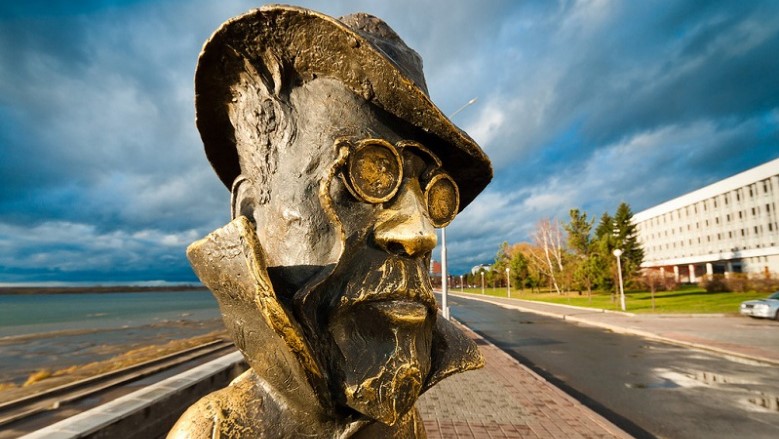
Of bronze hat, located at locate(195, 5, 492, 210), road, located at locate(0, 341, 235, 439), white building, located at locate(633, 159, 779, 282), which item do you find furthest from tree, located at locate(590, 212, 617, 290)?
bronze hat, located at locate(195, 5, 492, 210)

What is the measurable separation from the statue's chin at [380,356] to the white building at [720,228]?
43917 mm

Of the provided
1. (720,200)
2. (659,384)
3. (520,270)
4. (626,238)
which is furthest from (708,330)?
(720,200)

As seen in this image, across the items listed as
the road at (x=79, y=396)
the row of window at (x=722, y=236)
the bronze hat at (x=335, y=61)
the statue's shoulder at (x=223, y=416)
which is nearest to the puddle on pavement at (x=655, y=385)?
the bronze hat at (x=335, y=61)

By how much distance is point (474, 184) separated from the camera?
147 cm

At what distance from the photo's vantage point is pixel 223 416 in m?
1.15

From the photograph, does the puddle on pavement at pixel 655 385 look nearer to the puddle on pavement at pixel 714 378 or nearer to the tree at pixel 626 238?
the puddle on pavement at pixel 714 378

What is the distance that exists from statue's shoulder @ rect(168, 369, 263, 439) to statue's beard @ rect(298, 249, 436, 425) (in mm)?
325

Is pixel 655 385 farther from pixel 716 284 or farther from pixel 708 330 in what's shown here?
pixel 716 284

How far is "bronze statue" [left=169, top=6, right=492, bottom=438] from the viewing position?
100 cm

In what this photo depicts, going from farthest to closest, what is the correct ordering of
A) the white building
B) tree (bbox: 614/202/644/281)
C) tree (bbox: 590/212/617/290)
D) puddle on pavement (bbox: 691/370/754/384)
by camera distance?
the white building < tree (bbox: 614/202/644/281) < tree (bbox: 590/212/617/290) < puddle on pavement (bbox: 691/370/754/384)

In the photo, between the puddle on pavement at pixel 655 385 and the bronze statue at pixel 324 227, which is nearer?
the bronze statue at pixel 324 227

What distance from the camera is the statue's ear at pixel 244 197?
1237 mm

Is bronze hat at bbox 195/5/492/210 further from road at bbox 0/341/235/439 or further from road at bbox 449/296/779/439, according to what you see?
road at bbox 0/341/235/439

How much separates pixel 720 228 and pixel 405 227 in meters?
57.4
